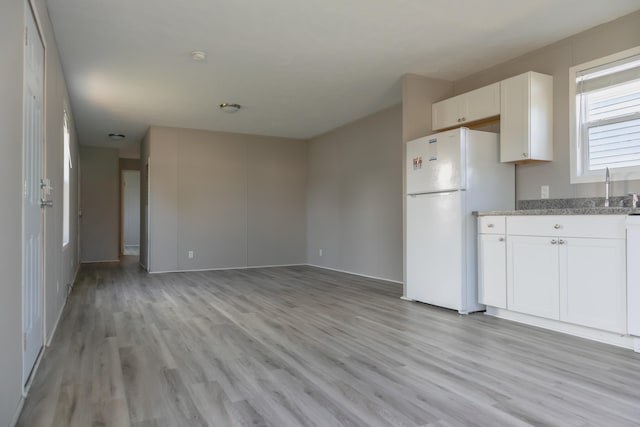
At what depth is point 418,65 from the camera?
4234 millimetres

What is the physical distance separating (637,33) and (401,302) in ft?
9.81

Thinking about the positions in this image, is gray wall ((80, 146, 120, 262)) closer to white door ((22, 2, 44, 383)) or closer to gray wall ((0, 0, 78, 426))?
white door ((22, 2, 44, 383))

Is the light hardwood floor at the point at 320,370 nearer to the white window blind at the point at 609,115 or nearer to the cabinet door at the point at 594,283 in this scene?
the cabinet door at the point at 594,283

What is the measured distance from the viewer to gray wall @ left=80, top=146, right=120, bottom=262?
877 cm

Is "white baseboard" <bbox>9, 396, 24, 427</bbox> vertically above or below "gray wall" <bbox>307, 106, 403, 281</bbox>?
below

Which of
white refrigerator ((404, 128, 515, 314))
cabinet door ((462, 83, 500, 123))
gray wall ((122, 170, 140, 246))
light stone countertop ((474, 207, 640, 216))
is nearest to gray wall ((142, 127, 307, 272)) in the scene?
white refrigerator ((404, 128, 515, 314))

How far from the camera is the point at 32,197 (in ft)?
7.42

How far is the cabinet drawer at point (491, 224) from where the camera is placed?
3535mm

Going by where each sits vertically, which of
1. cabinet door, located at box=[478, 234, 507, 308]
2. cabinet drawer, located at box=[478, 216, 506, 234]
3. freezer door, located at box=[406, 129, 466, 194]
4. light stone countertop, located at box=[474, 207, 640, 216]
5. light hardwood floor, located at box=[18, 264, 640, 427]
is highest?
freezer door, located at box=[406, 129, 466, 194]

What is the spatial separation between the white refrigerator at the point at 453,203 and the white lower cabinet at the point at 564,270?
0.64 ft

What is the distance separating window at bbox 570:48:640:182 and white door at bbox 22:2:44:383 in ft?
12.8

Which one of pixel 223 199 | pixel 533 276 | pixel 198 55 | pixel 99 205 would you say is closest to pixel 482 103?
pixel 533 276

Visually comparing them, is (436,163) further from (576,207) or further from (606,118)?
(606,118)

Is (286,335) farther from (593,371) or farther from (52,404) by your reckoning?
(593,371)
